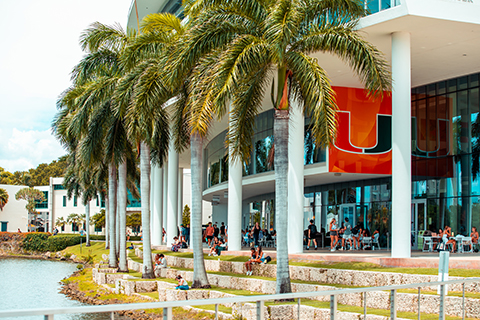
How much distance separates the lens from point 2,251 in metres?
70.6

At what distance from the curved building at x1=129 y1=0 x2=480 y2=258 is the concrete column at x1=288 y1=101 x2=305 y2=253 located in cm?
4

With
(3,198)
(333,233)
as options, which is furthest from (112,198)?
(3,198)

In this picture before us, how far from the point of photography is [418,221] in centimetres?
2647

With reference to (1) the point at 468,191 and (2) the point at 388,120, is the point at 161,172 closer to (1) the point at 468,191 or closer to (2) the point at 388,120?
(2) the point at 388,120

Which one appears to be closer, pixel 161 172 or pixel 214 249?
pixel 214 249

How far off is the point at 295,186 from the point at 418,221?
8610mm

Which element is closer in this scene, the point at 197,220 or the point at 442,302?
the point at 442,302

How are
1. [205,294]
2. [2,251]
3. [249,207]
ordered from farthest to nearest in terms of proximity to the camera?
[2,251], [249,207], [205,294]

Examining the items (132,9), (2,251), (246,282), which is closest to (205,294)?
(246,282)

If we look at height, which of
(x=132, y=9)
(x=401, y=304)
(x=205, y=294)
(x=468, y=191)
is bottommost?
(x=205, y=294)

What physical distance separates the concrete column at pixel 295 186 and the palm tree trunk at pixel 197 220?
13.8ft

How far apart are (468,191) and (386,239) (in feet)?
18.2

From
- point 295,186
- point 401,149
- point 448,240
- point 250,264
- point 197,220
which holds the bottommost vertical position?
point 250,264

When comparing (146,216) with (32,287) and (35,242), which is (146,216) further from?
(35,242)
